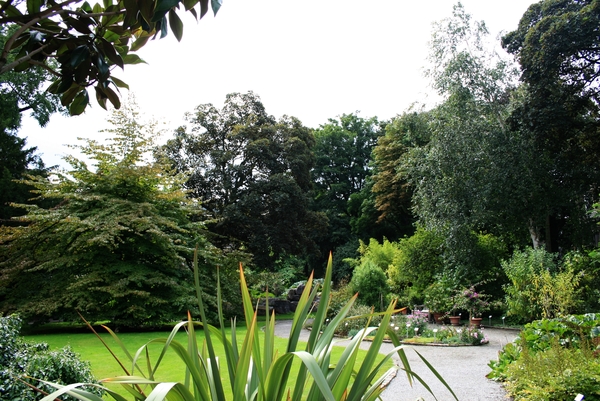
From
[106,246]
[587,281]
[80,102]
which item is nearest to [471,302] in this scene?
[587,281]

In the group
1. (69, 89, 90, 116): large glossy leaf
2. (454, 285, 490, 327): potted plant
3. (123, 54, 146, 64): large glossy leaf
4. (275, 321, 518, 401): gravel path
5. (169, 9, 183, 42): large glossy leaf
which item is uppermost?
(123, 54, 146, 64): large glossy leaf

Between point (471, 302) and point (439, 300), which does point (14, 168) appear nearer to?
point (439, 300)

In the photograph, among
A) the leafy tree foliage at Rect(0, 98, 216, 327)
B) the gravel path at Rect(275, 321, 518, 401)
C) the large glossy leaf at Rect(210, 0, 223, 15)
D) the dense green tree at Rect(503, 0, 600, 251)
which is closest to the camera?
the large glossy leaf at Rect(210, 0, 223, 15)

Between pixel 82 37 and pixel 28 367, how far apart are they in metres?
2.62

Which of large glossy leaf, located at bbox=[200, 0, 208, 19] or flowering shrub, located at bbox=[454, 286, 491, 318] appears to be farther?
flowering shrub, located at bbox=[454, 286, 491, 318]

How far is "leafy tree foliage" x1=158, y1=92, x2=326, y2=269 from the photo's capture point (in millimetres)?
16812

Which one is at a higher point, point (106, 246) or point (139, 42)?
point (106, 246)

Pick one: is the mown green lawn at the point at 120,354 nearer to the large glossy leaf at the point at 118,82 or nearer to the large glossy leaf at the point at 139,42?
the large glossy leaf at the point at 118,82

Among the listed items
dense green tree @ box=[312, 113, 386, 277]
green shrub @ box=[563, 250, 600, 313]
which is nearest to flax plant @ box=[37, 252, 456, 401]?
green shrub @ box=[563, 250, 600, 313]

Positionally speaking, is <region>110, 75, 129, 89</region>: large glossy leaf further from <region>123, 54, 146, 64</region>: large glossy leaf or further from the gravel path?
the gravel path

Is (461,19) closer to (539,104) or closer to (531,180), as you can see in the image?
(539,104)

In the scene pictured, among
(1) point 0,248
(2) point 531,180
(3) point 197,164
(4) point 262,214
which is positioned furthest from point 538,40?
(1) point 0,248

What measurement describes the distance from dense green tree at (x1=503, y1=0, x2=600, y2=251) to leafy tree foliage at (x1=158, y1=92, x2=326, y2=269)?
842 centimetres

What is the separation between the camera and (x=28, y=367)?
3.24 metres
